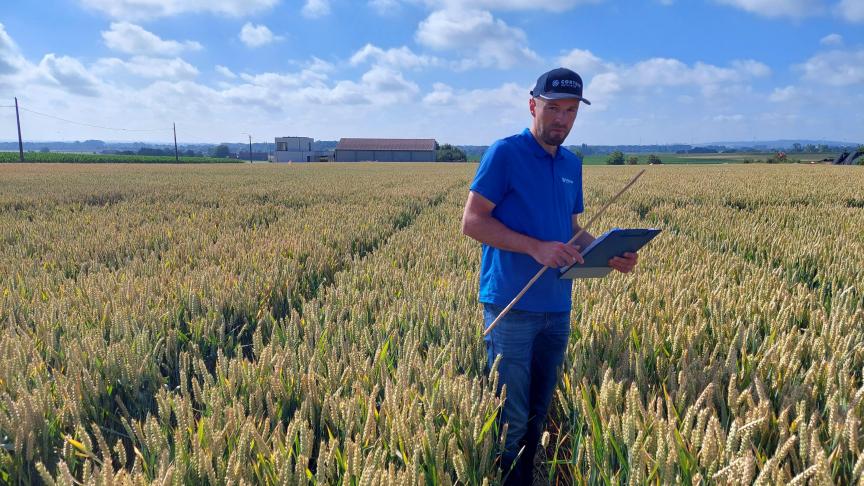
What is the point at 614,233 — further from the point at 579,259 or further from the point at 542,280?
the point at 542,280

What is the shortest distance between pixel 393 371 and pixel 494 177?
0.96 metres

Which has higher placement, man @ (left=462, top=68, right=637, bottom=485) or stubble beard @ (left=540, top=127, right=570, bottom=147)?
stubble beard @ (left=540, top=127, right=570, bottom=147)

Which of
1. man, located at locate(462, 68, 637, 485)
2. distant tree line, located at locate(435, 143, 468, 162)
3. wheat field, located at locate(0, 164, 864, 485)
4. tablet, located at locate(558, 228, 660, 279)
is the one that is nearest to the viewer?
wheat field, located at locate(0, 164, 864, 485)

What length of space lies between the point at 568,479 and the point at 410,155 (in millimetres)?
87095

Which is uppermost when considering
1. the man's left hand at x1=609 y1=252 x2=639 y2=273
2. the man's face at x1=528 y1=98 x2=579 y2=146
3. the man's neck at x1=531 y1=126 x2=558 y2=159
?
the man's face at x1=528 y1=98 x2=579 y2=146

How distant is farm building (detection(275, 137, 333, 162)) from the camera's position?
323 feet

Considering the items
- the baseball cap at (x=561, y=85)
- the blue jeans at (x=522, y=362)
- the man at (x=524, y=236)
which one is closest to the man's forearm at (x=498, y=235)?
the man at (x=524, y=236)

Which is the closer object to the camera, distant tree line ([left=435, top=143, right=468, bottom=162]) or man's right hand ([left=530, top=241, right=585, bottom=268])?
man's right hand ([left=530, top=241, right=585, bottom=268])

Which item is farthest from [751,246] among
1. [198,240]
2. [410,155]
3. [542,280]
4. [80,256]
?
[410,155]

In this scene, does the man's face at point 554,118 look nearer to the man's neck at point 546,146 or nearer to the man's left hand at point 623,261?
the man's neck at point 546,146

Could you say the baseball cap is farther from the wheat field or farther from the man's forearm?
the wheat field

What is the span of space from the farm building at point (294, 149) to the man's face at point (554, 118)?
98.1 m

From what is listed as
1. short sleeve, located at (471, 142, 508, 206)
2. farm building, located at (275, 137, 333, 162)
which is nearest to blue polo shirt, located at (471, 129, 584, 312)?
short sleeve, located at (471, 142, 508, 206)

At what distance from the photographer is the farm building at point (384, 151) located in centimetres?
8794
